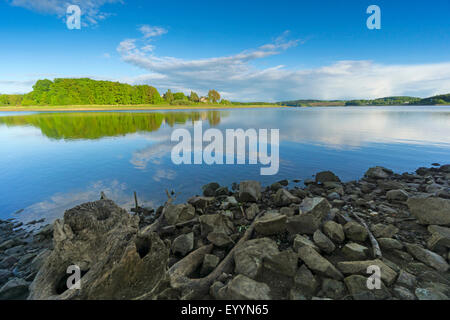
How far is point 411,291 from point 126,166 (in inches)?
666

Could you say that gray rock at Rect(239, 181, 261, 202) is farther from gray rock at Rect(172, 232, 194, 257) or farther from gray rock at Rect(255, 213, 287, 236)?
gray rock at Rect(172, 232, 194, 257)

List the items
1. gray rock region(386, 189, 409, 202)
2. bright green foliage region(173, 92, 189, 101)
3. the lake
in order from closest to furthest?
gray rock region(386, 189, 409, 202) < the lake < bright green foliage region(173, 92, 189, 101)

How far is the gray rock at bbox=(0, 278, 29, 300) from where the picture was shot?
414 cm

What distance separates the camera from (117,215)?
470cm

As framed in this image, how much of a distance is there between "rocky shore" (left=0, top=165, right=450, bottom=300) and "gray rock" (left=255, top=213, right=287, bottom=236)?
3cm

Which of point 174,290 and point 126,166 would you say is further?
point 126,166

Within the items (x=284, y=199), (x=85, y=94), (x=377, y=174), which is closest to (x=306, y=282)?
(x=284, y=199)

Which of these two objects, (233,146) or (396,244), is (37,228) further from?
(233,146)

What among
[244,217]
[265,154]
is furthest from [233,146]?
[244,217]

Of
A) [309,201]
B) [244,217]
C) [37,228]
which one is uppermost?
[309,201]

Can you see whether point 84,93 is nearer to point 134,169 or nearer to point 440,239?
point 134,169

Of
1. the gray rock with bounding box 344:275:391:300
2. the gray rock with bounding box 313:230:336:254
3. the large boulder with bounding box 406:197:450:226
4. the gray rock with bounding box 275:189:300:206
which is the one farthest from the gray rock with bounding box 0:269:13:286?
the large boulder with bounding box 406:197:450:226

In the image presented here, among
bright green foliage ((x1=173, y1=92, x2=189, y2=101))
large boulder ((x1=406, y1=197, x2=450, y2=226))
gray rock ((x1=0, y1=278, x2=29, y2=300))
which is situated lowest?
gray rock ((x1=0, y1=278, x2=29, y2=300))

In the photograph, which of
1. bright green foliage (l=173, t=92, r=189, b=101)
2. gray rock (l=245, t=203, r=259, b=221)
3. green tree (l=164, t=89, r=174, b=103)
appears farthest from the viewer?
bright green foliage (l=173, t=92, r=189, b=101)
